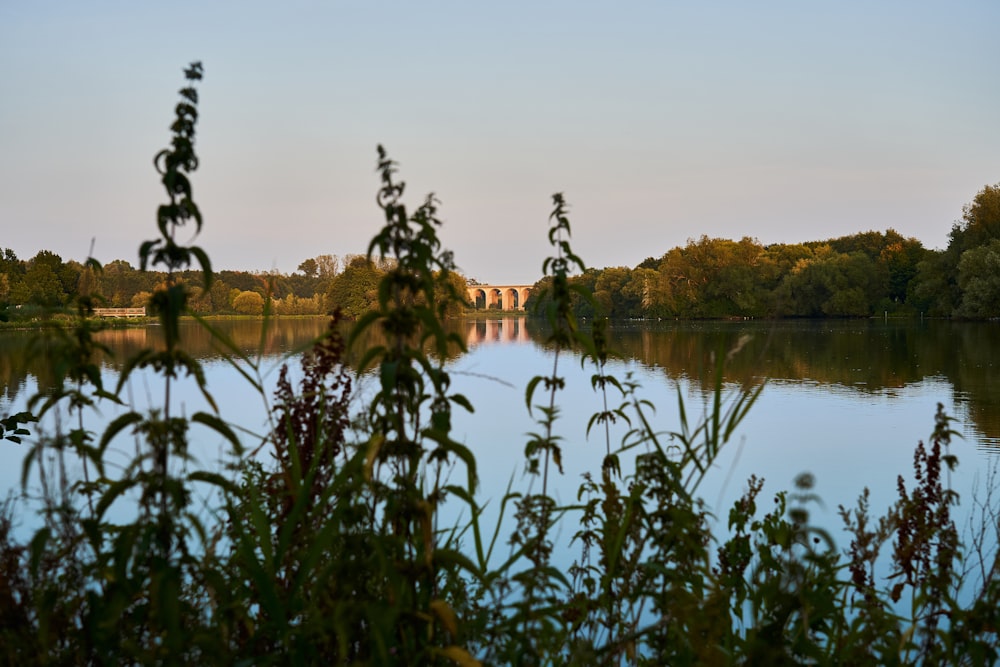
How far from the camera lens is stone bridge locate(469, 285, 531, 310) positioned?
125m

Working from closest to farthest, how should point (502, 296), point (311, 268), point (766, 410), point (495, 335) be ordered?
point (766, 410), point (495, 335), point (311, 268), point (502, 296)

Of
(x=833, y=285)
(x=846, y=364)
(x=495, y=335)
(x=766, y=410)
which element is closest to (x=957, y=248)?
(x=833, y=285)

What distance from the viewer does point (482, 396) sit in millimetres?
15938

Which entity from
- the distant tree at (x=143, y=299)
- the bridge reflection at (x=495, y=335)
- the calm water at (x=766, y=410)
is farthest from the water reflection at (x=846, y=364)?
the bridge reflection at (x=495, y=335)

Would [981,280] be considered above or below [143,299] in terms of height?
above

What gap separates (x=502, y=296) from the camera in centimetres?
13850

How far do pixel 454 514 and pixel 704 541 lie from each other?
456 centimetres

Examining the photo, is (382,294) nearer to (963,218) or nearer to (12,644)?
(12,644)

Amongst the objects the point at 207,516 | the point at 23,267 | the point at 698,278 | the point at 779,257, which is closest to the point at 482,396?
the point at 207,516

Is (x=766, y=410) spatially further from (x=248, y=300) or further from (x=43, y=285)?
(x=248, y=300)

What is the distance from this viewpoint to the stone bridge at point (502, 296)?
410ft

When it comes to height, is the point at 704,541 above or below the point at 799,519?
below

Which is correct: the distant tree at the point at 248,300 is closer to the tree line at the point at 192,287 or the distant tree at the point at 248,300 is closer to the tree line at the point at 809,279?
the tree line at the point at 192,287

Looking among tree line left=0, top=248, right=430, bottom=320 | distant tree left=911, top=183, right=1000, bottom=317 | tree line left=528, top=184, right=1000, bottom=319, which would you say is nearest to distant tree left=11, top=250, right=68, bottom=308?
tree line left=0, top=248, right=430, bottom=320
